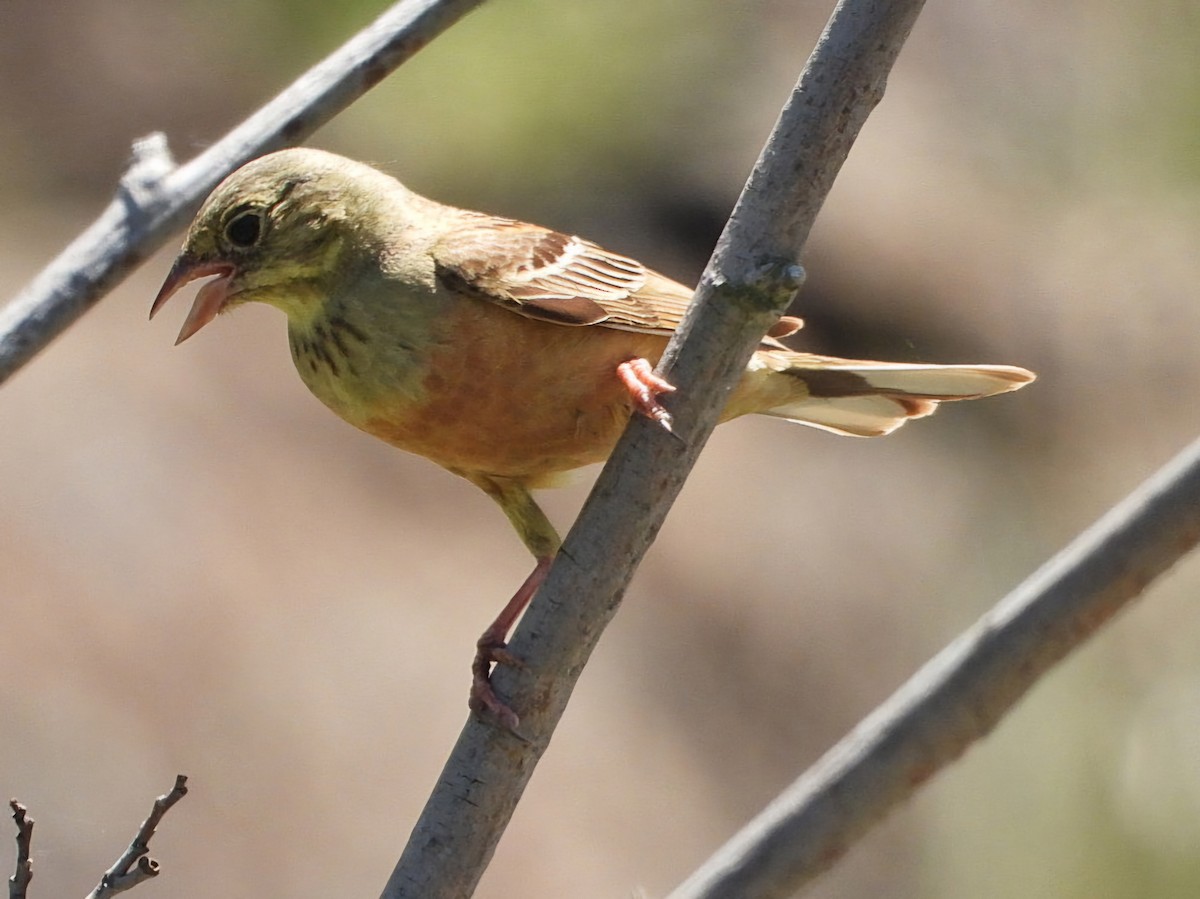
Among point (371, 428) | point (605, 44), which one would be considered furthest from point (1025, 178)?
point (371, 428)

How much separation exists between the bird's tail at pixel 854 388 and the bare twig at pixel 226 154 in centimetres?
145

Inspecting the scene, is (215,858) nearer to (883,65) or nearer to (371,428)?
(371,428)

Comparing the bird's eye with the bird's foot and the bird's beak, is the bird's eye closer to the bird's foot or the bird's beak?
the bird's beak

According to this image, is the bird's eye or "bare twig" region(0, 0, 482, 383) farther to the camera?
the bird's eye

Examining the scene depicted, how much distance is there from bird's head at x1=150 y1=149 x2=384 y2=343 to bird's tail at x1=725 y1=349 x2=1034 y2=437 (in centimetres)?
118

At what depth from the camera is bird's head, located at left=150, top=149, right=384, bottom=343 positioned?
376 centimetres

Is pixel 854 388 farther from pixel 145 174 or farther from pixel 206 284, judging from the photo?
pixel 145 174

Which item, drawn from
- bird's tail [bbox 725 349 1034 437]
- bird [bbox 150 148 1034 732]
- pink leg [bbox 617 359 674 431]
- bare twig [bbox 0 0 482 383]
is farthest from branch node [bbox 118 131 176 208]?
bird's tail [bbox 725 349 1034 437]

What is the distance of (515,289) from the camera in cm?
378

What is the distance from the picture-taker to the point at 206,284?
381cm

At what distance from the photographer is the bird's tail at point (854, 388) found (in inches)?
163

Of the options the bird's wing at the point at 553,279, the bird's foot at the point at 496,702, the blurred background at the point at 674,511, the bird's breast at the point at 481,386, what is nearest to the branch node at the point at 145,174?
the bird's breast at the point at 481,386

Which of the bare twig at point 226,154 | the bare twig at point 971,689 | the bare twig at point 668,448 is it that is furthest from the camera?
the bare twig at point 226,154

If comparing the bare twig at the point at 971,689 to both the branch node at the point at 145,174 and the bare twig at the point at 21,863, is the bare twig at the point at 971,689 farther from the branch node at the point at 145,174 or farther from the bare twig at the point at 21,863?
the branch node at the point at 145,174
